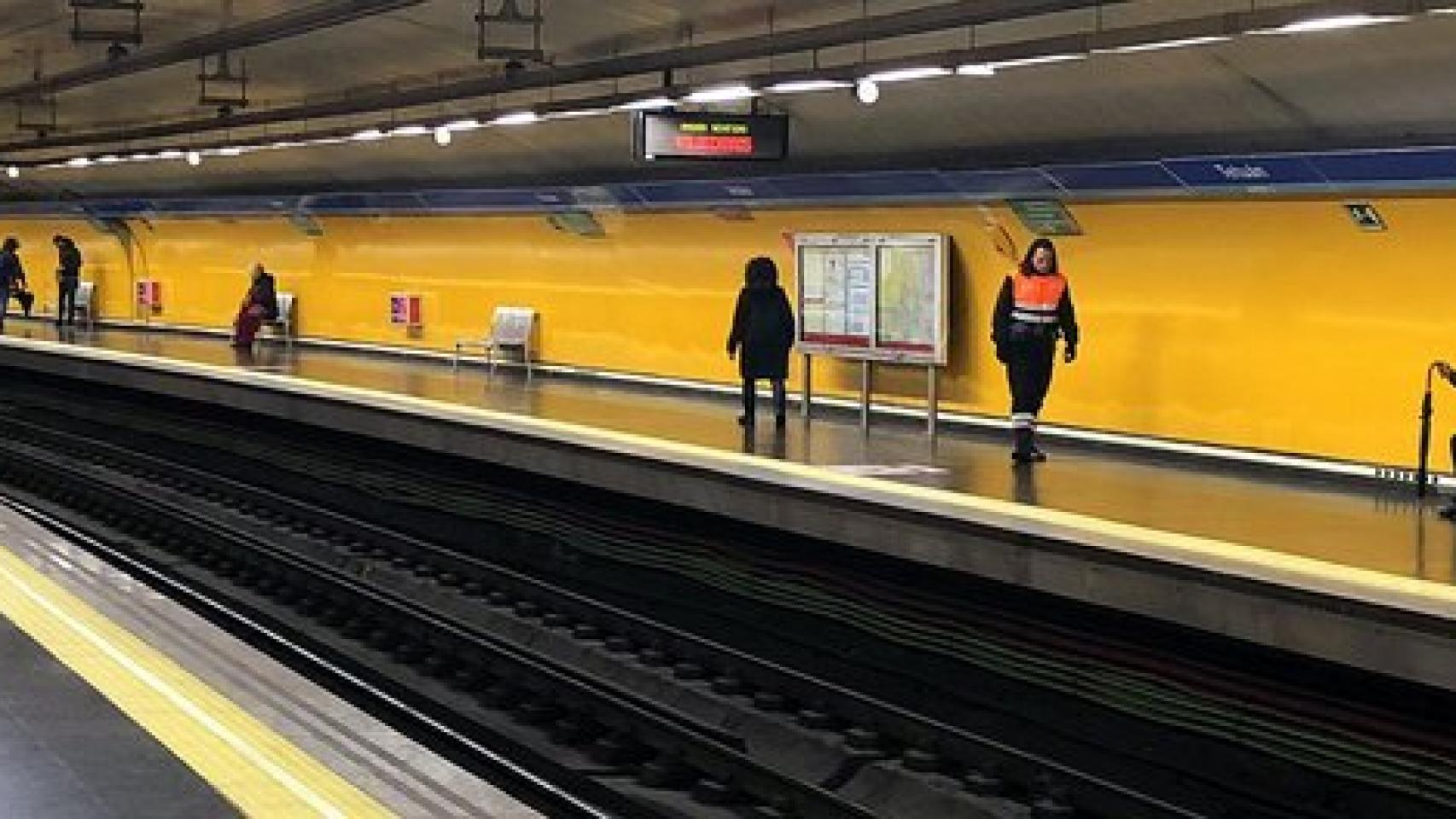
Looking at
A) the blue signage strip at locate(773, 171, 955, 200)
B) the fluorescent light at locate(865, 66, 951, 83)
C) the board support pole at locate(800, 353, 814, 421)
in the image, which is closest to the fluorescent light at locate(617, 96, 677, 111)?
the fluorescent light at locate(865, 66, 951, 83)

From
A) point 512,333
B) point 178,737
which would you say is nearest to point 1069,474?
point 178,737

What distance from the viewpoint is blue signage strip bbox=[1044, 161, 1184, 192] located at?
11.3 metres

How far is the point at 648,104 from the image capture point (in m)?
11.6

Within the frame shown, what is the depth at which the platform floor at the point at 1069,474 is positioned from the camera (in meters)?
8.12

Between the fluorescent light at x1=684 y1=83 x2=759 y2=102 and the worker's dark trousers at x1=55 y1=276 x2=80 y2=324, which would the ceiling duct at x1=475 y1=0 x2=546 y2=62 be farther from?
the worker's dark trousers at x1=55 y1=276 x2=80 y2=324

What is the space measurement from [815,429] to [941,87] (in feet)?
9.71

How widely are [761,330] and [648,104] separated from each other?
2.08m

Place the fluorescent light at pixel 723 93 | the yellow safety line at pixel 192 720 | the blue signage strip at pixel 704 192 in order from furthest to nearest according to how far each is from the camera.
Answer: the blue signage strip at pixel 704 192, the fluorescent light at pixel 723 93, the yellow safety line at pixel 192 720

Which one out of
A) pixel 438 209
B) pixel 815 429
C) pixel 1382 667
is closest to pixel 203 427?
pixel 438 209

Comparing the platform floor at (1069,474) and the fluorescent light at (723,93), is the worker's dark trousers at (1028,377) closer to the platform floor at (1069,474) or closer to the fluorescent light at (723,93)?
the platform floor at (1069,474)

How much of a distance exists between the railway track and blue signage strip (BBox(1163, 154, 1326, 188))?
10.9ft

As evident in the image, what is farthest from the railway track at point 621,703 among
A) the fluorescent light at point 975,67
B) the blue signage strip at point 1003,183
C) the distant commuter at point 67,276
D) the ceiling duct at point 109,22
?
the distant commuter at point 67,276

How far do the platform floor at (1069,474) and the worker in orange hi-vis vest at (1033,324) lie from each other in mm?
540

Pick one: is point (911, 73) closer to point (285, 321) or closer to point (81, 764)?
point (81, 764)
